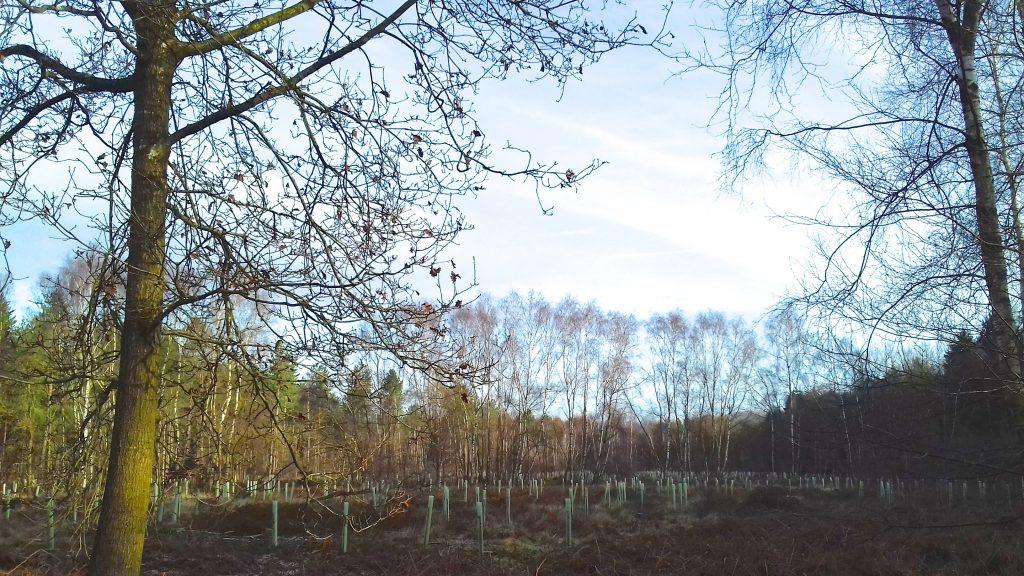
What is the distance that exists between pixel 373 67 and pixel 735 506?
20.6m

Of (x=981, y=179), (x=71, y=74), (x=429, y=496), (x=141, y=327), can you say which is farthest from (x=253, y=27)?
(x=429, y=496)

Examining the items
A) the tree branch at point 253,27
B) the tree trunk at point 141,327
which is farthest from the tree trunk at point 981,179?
the tree trunk at point 141,327

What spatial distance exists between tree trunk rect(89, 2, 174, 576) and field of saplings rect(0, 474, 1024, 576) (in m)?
0.45

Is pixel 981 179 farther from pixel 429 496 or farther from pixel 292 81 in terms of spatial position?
pixel 429 496

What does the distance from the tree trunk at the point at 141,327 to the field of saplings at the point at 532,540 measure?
45cm

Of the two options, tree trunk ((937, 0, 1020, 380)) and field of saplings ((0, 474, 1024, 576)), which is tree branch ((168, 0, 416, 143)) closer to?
field of saplings ((0, 474, 1024, 576))

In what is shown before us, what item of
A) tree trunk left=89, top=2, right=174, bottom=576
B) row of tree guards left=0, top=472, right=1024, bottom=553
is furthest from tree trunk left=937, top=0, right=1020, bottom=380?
tree trunk left=89, top=2, right=174, bottom=576

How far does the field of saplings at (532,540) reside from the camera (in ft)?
17.9

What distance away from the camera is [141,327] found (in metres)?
3.58

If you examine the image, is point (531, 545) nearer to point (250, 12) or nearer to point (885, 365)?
point (885, 365)

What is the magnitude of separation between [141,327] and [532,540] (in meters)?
13.1

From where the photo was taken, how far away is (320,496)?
3.77m

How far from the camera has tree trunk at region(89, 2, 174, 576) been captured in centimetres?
338

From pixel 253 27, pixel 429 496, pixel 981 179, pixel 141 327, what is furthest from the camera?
pixel 429 496
